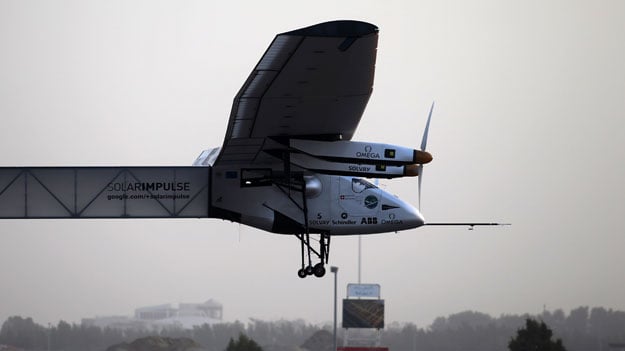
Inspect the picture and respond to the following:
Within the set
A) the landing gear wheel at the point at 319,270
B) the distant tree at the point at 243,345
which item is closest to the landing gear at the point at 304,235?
the landing gear wheel at the point at 319,270

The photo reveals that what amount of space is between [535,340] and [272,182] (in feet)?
126

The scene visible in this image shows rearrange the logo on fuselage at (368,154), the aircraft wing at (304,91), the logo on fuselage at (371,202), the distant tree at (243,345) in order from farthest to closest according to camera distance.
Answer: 1. the distant tree at (243,345)
2. the logo on fuselage at (371,202)
3. the logo on fuselage at (368,154)
4. the aircraft wing at (304,91)

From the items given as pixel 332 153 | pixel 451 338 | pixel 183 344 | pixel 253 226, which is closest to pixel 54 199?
pixel 253 226

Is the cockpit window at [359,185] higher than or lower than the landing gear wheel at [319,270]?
higher

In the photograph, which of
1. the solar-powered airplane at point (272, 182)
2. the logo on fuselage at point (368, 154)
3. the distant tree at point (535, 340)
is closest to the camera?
the solar-powered airplane at point (272, 182)

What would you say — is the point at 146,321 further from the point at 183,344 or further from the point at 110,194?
the point at 110,194

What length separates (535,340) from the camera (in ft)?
295

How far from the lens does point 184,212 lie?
5834cm

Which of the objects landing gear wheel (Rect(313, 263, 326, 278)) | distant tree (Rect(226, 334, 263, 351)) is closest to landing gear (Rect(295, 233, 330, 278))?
landing gear wheel (Rect(313, 263, 326, 278))

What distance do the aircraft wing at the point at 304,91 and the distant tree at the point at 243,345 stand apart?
33.7 metres

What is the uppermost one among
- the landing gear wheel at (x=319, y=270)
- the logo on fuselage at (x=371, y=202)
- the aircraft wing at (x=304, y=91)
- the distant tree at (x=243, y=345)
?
the aircraft wing at (x=304, y=91)

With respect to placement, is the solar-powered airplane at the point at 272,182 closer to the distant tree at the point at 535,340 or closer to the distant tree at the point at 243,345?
the distant tree at the point at 243,345

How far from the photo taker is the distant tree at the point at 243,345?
89.2 m

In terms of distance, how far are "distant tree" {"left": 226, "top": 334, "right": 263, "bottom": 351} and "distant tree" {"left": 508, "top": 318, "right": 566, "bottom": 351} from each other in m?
15.7
